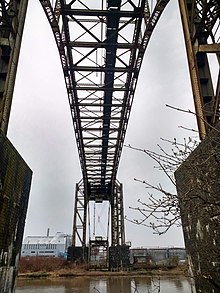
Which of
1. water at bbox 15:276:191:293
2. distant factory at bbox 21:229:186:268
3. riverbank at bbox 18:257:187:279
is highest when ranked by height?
distant factory at bbox 21:229:186:268

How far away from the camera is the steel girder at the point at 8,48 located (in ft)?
16.8

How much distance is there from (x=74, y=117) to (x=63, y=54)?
13.8 ft

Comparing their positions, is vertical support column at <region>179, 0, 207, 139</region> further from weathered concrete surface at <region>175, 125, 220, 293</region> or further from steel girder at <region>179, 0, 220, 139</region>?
weathered concrete surface at <region>175, 125, 220, 293</region>

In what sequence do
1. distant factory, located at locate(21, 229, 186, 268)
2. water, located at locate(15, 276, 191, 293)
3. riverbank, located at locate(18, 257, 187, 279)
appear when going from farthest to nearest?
distant factory, located at locate(21, 229, 186, 268), riverbank, located at locate(18, 257, 187, 279), water, located at locate(15, 276, 191, 293)

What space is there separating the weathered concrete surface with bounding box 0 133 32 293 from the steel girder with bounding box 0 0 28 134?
26.6 inches

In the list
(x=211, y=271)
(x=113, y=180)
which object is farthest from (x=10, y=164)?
(x=113, y=180)

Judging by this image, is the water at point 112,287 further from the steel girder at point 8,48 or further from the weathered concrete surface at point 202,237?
Result: the steel girder at point 8,48

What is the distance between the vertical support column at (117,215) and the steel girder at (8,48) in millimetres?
20132

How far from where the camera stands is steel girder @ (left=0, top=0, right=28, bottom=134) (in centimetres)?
511

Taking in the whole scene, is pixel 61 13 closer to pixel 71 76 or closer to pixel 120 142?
pixel 71 76

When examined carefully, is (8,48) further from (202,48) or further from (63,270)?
(63,270)

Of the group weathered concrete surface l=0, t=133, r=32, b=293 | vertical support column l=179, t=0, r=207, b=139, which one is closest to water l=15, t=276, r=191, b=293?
weathered concrete surface l=0, t=133, r=32, b=293

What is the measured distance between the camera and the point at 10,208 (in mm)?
4816

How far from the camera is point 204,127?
5000 mm
